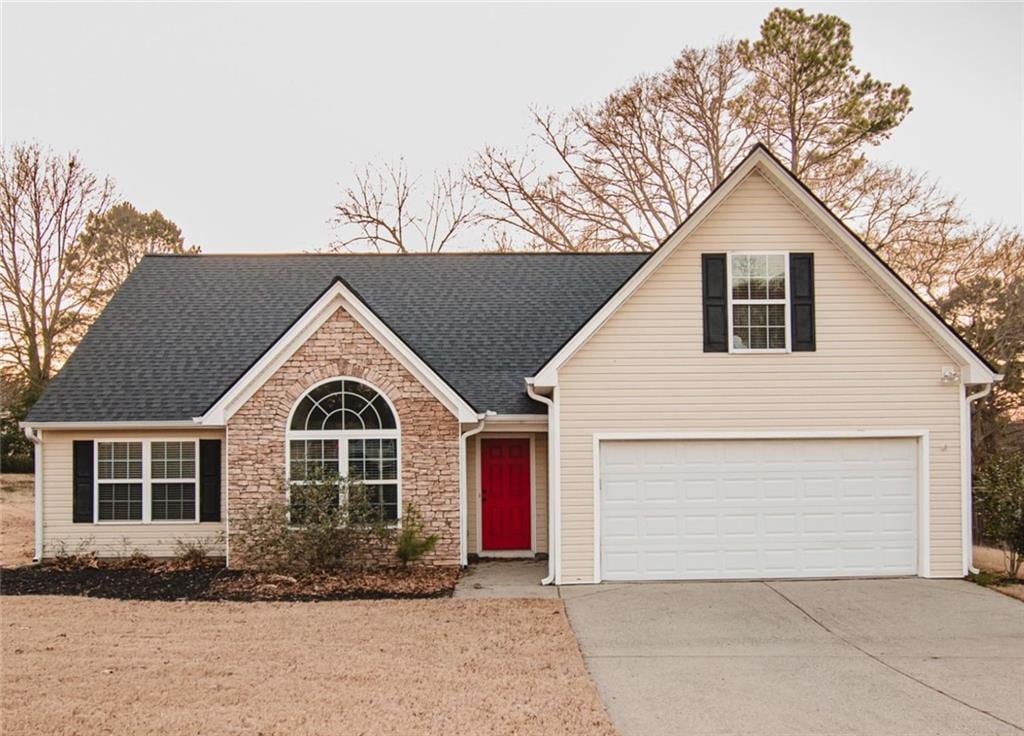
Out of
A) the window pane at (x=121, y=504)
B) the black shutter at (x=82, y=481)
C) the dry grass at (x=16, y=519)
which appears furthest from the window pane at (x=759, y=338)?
the dry grass at (x=16, y=519)

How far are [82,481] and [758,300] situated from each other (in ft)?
39.2

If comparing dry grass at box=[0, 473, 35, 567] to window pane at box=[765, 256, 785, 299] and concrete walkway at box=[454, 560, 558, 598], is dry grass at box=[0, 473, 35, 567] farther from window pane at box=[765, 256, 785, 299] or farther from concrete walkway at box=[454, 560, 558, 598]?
window pane at box=[765, 256, 785, 299]

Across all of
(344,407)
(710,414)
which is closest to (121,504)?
(344,407)

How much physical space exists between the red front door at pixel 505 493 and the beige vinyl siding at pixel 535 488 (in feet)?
0.39

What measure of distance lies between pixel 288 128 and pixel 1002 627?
22.0 m

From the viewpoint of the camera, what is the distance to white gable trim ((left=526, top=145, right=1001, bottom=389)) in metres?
12.7

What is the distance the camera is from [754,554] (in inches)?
511

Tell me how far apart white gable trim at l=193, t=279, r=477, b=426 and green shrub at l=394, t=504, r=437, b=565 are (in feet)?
5.77

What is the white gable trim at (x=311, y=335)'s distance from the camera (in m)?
13.5

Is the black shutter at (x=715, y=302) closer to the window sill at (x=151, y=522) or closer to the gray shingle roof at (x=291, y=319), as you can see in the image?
the gray shingle roof at (x=291, y=319)

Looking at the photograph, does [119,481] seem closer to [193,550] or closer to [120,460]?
[120,460]

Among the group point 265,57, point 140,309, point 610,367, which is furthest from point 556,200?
point 610,367

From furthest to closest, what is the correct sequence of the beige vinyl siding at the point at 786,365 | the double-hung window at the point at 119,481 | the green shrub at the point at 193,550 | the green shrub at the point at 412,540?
the double-hung window at the point at 119,481
the green shrub at the point at 193,550
the green shrub at the point at 412,540
the beige vinyl siding at the point at 786,365

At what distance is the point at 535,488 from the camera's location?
1551cm
